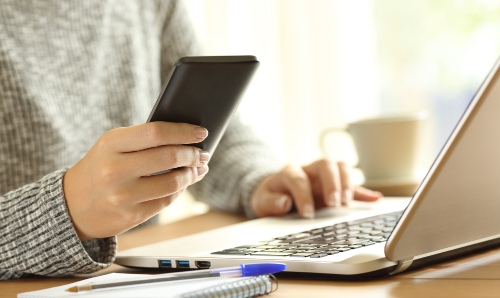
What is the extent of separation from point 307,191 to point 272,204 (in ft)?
0.21

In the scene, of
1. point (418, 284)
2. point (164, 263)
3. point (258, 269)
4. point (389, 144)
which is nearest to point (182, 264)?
point (164, 263)

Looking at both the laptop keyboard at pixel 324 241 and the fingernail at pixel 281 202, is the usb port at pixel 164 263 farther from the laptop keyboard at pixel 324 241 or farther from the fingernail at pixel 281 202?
the fingernail at pixel 281 202

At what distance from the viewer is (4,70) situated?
1.18 m

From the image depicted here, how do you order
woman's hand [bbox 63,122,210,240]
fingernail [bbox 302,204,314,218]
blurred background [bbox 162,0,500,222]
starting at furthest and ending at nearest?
blurred background [bbox 162,0,500,222] < fingernail [bbox 302,204,314,218] < woman's hand [bbox 63,122,210,240]

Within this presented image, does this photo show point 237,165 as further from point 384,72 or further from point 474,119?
point 384,72

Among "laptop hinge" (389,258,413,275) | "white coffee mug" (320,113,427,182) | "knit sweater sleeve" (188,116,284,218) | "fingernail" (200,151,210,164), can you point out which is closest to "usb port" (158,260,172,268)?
"fingernail" (200,151,210,164)

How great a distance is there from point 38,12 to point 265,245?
2.09 feet

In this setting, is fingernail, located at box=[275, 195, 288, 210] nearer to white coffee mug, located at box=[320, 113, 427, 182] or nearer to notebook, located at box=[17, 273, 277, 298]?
white coffee mug, located at box=[320, 113, 427, 182]

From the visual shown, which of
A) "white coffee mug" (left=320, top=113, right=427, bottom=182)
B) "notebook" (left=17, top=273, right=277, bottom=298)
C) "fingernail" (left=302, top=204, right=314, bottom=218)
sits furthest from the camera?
"white coffee mug" (left=320, top=113, right=427, bottom=182)

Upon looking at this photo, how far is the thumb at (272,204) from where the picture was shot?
1134 mm

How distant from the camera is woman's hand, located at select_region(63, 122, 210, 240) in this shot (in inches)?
28.2

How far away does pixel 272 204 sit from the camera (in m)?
1.16

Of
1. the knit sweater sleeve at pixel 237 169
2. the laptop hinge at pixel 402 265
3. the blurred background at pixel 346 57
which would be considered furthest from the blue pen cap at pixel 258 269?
the blurred background at pixel 346 57

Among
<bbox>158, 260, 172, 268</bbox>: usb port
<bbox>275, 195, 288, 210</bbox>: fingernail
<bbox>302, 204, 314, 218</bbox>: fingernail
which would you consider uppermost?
<bbox>158, 260, 172, 268</bbox>: usb port
